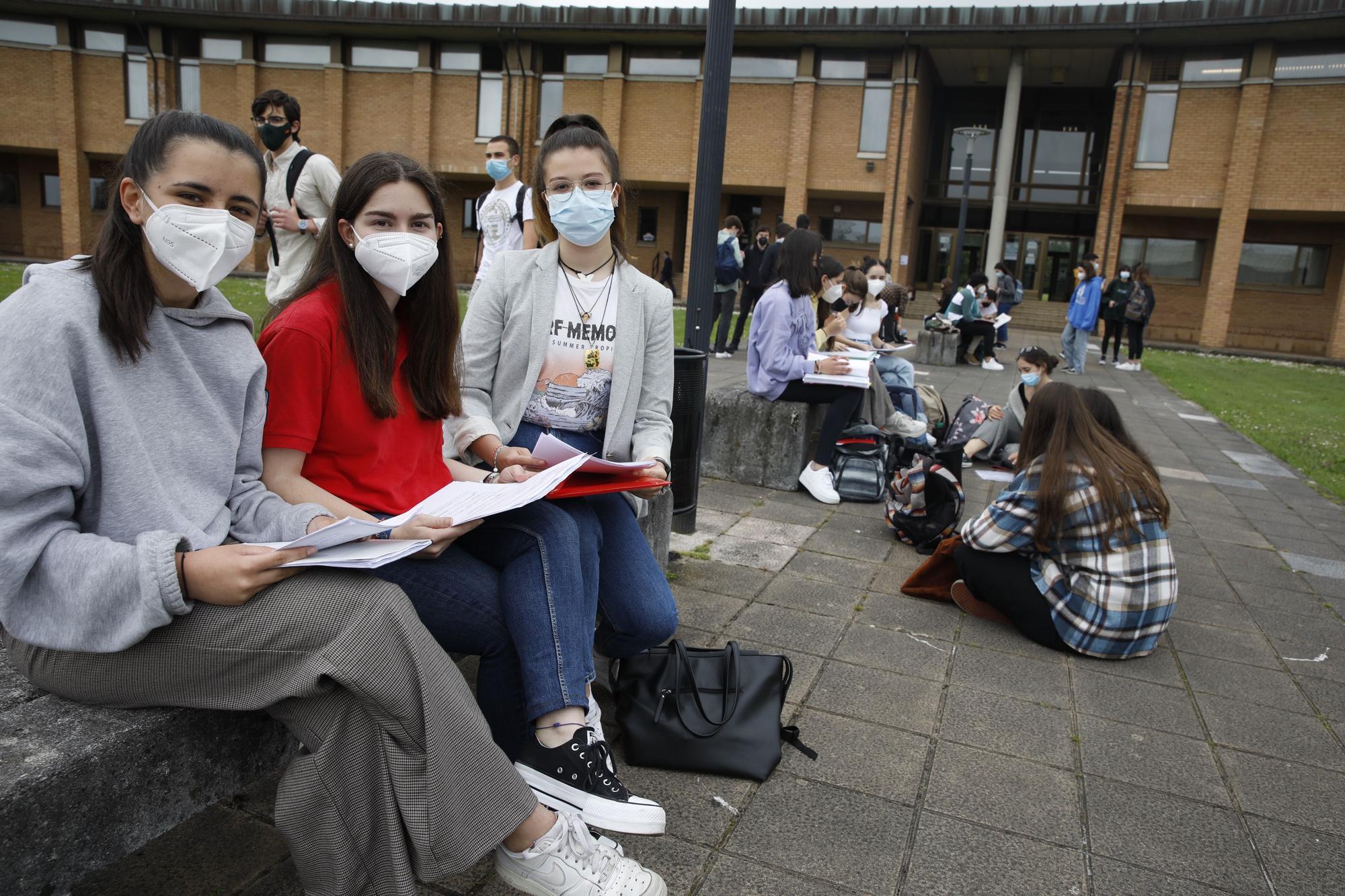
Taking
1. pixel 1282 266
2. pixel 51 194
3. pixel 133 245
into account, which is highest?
pixel 1282 266

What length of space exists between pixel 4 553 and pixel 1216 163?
95.7 ft

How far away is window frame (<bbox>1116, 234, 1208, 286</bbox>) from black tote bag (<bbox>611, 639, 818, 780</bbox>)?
2796cm

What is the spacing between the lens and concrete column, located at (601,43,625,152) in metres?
27.9

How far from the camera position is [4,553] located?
152 centimetres

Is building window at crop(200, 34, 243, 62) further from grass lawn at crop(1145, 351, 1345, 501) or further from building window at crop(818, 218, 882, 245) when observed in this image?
grass lawn at crop(1145, 351, 1345, 501)

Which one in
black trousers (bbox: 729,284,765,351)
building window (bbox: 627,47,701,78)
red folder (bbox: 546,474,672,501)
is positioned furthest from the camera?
building window (bbox: 627,47,701,78)

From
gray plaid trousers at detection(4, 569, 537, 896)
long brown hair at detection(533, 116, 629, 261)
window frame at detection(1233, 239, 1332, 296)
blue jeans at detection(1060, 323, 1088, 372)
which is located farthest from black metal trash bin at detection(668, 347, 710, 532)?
window frame at detection(1233, 239, 1332, 296)

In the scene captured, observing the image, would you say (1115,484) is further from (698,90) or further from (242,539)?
(698,90)

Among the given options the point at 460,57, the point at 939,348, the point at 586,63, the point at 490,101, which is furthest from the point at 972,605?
the point at 460,57

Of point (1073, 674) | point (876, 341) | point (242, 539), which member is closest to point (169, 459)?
point (242, 539)

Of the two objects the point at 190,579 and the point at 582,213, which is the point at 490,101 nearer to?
the point at 582,213

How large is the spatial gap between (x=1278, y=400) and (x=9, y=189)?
129 ft


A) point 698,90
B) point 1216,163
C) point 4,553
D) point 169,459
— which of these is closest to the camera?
point 4,553

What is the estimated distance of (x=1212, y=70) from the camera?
954 inches
